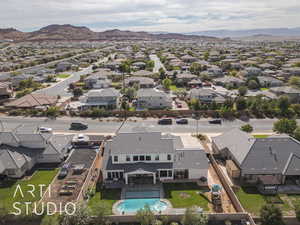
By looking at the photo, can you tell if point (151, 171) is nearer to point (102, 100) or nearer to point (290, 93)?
point (102, 100)

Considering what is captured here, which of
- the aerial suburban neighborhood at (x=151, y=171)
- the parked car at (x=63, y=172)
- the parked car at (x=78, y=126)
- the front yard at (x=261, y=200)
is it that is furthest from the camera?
the parked car at (x=78, y=126)

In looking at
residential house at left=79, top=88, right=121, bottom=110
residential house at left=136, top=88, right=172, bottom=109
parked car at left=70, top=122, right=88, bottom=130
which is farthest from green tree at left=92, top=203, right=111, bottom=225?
residential house at left=136, top=88, right=172, bottom=109

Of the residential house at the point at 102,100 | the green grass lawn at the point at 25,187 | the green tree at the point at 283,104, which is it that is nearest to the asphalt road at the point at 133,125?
the green tree at the point at 283,104

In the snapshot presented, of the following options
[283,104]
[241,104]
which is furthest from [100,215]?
[283,104]

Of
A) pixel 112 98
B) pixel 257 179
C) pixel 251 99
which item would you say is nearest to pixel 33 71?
pixel 112 98

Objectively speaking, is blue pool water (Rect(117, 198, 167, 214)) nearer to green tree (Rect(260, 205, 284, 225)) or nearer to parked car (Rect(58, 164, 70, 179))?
parked car (Rect(58, 164, 70, 179))

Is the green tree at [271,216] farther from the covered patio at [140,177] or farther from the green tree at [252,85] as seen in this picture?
the green tree at [252,85]

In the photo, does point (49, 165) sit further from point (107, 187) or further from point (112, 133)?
point (112, 133)
